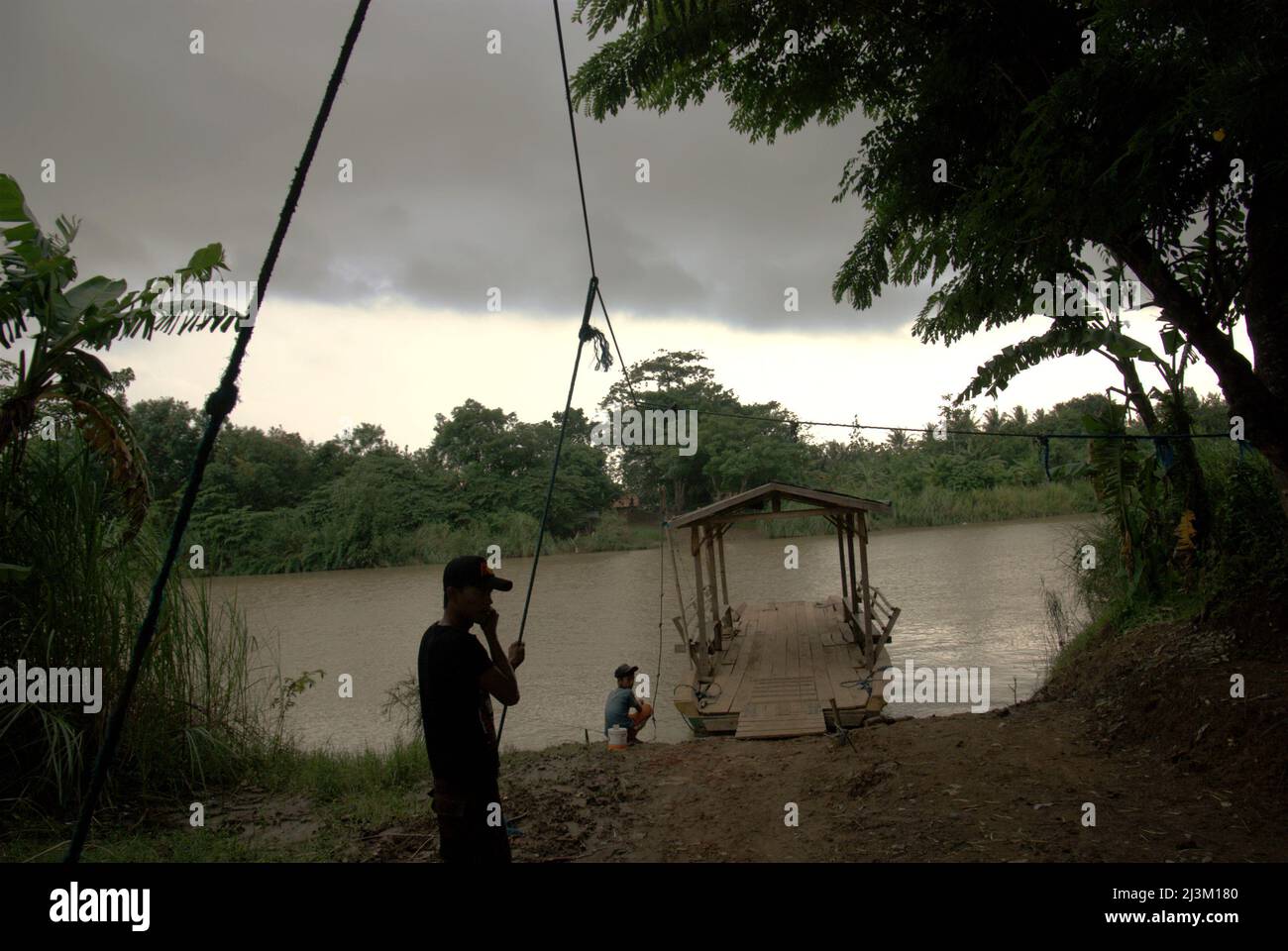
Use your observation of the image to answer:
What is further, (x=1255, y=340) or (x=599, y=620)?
(x=599, y=620)

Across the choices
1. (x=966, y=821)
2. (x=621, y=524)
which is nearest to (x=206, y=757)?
(x=966, y=821)

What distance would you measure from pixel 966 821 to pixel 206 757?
15.0 ft

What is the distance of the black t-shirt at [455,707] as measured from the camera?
2.69 m

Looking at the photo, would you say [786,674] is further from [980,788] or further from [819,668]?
[980,788]

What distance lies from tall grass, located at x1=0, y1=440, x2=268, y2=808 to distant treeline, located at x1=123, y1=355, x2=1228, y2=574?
21098 mm

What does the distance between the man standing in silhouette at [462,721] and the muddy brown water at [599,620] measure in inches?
184

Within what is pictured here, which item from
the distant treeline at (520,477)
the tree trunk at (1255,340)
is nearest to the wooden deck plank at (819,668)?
the tree trunk at (1255,340)

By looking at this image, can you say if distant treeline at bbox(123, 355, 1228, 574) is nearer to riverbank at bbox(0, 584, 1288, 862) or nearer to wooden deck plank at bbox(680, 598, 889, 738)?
wooden deck plank at bbox(680, 598, 889, 738)

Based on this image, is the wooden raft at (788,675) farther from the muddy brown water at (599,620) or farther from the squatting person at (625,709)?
the muddy brown water at (599,620)

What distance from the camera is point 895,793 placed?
5.09 m

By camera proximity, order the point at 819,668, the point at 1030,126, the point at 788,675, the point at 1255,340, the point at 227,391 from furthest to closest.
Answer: the point at 819,668 → the point at 788,675 → the point at 1255,340 → the point at 1030,126 → the point at 227,391

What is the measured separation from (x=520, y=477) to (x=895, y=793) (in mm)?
29686

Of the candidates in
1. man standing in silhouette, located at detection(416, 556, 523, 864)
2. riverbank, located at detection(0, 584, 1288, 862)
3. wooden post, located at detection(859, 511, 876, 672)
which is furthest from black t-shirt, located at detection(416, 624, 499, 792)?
wooden post, located at detection(859, 511, 876, 672)

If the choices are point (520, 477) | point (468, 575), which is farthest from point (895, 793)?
point (520, 477)
